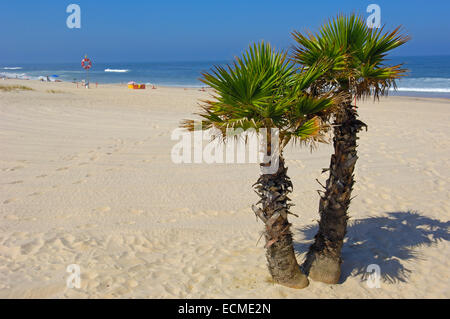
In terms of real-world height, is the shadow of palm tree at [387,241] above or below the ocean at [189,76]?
below

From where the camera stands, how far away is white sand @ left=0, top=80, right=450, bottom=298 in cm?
443

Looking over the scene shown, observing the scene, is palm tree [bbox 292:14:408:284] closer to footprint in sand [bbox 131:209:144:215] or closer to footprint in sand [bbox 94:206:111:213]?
footprint in sand [bbox 131:209:144:215]

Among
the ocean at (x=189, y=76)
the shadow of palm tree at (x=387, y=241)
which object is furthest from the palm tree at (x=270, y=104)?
the ocean at (x=189, y=76)

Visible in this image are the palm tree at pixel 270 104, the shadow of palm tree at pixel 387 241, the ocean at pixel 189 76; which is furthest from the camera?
the ocean at pixel 189 76

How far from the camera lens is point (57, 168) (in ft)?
27.7

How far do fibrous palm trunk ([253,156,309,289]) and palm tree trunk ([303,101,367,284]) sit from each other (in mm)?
277

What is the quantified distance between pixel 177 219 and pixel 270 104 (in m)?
3.46

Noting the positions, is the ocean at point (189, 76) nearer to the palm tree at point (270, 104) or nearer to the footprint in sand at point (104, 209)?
the footprint in sand at point (104, 209)

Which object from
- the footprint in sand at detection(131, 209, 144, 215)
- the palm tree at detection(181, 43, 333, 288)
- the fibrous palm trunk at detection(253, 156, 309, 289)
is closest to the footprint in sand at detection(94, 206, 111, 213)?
the footprint in sand at detection(131, 209, 144, 215)

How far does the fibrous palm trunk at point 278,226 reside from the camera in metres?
3.84

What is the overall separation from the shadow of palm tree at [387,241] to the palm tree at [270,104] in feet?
5.74

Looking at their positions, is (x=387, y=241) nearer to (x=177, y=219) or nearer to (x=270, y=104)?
(x=177, y=219)

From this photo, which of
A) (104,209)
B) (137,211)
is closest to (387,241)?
(137,211)
